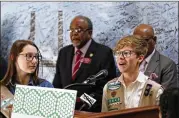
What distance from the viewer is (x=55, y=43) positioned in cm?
395

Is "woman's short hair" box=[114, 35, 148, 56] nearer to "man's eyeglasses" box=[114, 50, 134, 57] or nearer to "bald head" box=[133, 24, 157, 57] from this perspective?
"man's eyeglasses" box=[114, 50, 134, 57]

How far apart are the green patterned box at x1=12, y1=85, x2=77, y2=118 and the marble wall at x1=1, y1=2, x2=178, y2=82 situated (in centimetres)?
210

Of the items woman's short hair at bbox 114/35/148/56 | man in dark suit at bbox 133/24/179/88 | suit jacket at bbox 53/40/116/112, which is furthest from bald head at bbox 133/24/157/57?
woman's short hair at bbox 114/35/148/56

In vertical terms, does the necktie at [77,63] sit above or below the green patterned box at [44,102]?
below

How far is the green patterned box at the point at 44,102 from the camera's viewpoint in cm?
153

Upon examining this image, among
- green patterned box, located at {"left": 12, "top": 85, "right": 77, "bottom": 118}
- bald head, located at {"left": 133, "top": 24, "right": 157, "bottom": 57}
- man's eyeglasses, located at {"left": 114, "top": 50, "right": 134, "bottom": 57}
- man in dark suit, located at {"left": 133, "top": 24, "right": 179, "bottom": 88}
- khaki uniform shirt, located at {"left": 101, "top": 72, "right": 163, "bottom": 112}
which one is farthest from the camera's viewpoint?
bald head, located at {"left": 133, "top": 24, "right": 157, "bottom": 57}

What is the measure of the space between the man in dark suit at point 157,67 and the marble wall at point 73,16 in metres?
0.41

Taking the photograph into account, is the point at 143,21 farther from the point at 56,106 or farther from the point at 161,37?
the point at 56,106

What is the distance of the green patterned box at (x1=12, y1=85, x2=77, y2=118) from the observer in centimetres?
153

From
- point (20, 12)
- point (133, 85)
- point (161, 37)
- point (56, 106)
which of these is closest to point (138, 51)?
point (133, 85)

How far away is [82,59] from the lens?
10.7ft

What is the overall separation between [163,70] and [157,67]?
0.05 meters

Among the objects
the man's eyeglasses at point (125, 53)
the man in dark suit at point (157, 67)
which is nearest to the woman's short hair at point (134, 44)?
the man's eyeglasses at point (125, 53)

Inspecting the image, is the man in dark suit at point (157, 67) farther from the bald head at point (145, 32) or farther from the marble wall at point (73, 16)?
the marble wall at point (73, 16)
